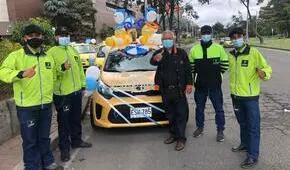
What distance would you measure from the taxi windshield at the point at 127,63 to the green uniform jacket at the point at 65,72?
6.58ft

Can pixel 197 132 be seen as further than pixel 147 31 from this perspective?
No

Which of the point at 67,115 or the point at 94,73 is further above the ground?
the point at 94,73

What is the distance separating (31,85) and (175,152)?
8.49 ft

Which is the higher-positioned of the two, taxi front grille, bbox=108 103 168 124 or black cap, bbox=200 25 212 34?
black cap, bbox=200 25 212 34

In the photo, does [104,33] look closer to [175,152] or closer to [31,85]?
[175,152]

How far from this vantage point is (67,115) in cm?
688

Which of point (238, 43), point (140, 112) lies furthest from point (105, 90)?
point (238, 43)

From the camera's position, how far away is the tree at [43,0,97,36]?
42.7m

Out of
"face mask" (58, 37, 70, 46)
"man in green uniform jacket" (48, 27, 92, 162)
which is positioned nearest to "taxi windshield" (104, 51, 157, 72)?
"man in green uniform jacket" (48, 27, 92, 162)

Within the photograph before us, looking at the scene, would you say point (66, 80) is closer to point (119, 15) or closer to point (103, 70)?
point (103, 70)

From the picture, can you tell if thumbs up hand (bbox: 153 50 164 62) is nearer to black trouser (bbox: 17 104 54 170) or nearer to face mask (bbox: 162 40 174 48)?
face mask (bbox: 162 40 174 48)

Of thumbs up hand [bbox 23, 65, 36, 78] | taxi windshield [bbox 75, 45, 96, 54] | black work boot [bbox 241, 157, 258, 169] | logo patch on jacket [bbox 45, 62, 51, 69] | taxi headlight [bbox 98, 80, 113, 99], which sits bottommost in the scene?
black work boot [bbox 241, 157, 258, 169]

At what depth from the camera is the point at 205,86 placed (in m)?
7.64

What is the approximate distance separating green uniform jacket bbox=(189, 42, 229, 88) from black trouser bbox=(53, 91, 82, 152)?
1.99 metres
